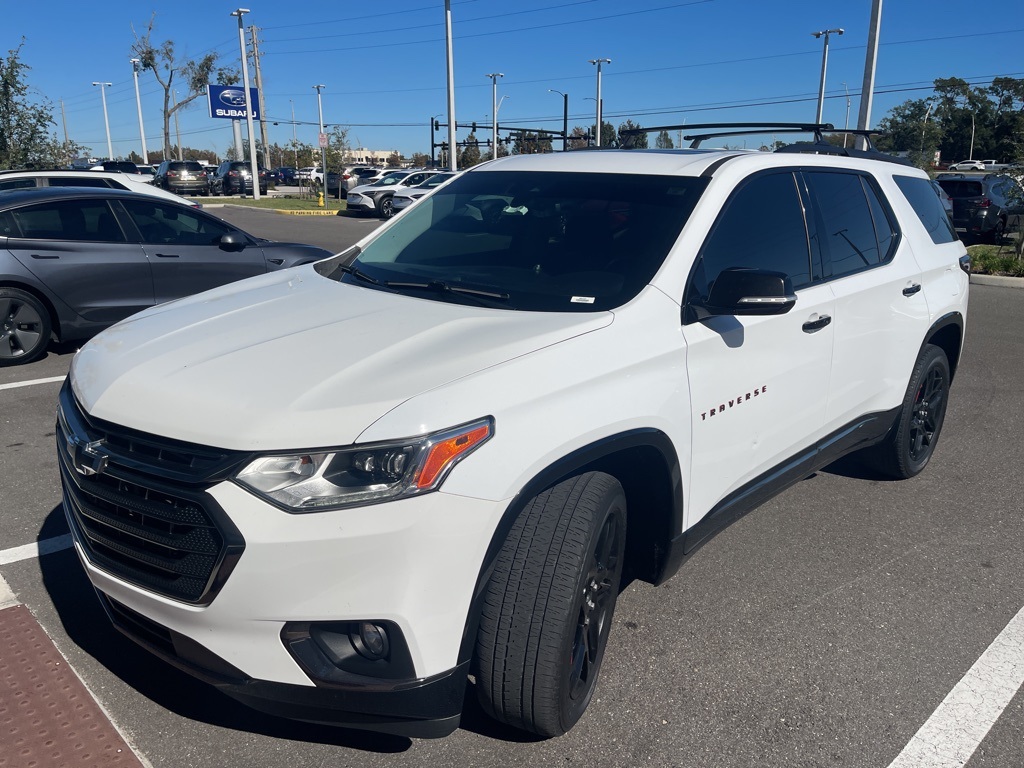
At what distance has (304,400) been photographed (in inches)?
91.3

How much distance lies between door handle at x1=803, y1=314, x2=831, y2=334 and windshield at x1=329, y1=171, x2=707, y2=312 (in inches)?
30.1

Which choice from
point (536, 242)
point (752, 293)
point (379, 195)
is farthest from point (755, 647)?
point (379, 195)

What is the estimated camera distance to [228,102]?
137ft

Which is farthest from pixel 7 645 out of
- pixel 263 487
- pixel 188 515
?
pixel 263 487

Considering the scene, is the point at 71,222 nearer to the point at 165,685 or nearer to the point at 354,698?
the point at 165,685

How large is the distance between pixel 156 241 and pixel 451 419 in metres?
6.74

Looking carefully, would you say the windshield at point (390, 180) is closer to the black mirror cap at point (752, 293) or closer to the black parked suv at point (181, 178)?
the black parked suv at point (181, 178)

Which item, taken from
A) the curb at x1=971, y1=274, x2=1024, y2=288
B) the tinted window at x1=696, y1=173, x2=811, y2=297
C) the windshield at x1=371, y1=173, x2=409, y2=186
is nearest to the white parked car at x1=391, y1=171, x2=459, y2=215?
the windshield at x1=371, y1=173, x2=409, y2=186

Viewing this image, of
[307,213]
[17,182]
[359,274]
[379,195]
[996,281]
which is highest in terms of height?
[17,182]

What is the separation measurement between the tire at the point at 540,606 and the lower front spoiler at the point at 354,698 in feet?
0.54

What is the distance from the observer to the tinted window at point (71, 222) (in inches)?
294

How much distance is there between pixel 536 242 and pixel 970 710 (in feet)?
7.64

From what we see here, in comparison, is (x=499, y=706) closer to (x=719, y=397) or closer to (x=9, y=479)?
(x=719, y=397)

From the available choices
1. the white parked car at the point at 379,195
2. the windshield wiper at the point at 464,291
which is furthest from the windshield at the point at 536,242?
the white parked car at the point at 379,195
